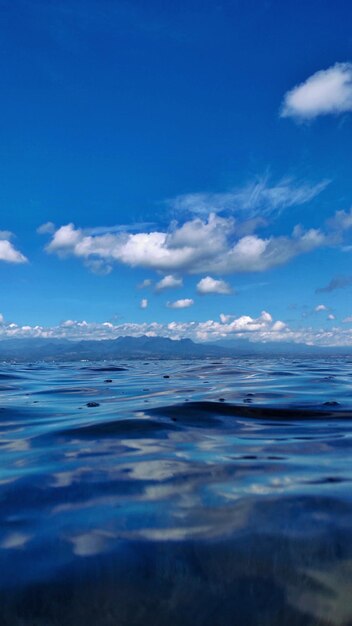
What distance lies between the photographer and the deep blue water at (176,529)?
104 inches

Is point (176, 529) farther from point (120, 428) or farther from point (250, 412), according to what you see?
point (250, 412)

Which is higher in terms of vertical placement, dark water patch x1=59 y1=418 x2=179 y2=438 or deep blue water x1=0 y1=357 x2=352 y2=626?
dark water patch x1=59 y1=418 x2=179 y2=438

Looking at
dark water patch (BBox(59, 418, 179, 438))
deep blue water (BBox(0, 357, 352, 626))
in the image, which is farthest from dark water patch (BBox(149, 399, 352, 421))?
deep blue water (BBox(0, 357, 352, 626))

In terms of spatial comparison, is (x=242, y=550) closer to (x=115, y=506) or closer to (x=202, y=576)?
(x=202, y=576)

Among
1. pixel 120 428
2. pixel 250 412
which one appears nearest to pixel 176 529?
pixel 120 428

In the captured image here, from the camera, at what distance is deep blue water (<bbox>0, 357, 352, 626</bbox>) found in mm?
2648

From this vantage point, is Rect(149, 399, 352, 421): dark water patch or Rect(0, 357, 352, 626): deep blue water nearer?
Rect(0, 357, 352, 626): deep blue water

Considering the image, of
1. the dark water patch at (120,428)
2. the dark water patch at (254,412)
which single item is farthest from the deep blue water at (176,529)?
the dark water patch at (254,412)

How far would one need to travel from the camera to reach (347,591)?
2730 mm

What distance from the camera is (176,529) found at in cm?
365

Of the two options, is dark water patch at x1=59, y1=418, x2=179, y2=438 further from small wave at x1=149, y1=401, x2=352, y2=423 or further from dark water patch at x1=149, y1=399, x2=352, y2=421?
dark water patch at x1=149, y1=399, x2=352, y2=421

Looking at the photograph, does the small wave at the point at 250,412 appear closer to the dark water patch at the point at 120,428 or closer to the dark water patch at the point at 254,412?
the dark water patch at the point at 254,412

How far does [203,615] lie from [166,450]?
4011 mm

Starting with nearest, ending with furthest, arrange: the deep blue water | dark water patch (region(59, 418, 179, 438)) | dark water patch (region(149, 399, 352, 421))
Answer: the deep blue water, dark water patch (region(59, 418, 179, 438)), dark water patch (region(149, 399, 352, 421))
